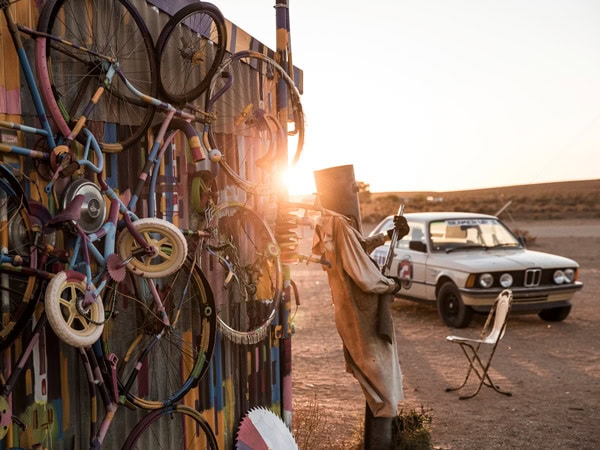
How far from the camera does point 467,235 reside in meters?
11.7

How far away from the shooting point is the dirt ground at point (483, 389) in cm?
605

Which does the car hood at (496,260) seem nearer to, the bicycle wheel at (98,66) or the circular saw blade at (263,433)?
the circular saw blade at (263,433)

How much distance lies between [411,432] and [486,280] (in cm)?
538

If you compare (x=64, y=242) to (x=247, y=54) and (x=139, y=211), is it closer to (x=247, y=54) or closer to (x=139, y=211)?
(x=139, y=211)

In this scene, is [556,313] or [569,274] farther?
[556,313]

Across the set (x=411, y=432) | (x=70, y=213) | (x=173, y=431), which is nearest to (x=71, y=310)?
(x=70, y=213)

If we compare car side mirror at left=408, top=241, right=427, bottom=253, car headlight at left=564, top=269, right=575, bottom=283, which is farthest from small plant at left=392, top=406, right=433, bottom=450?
car headlight at left=564, top=269, right=575, bottom=283

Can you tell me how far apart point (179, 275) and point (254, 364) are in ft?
3.94

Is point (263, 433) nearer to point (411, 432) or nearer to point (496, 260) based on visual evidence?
point (411, 432)

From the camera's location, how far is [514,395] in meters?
7.34

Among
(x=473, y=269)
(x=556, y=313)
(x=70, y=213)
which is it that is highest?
(x=70, y=213)

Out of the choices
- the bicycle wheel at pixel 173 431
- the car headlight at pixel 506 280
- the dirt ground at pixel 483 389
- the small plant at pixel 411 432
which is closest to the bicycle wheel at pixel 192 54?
the bicycle wheel at pixel 173 431

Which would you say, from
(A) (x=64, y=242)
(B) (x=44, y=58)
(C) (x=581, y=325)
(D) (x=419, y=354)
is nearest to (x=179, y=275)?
(A) (x=64, y=242)

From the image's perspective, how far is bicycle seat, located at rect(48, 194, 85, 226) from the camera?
2.94m
